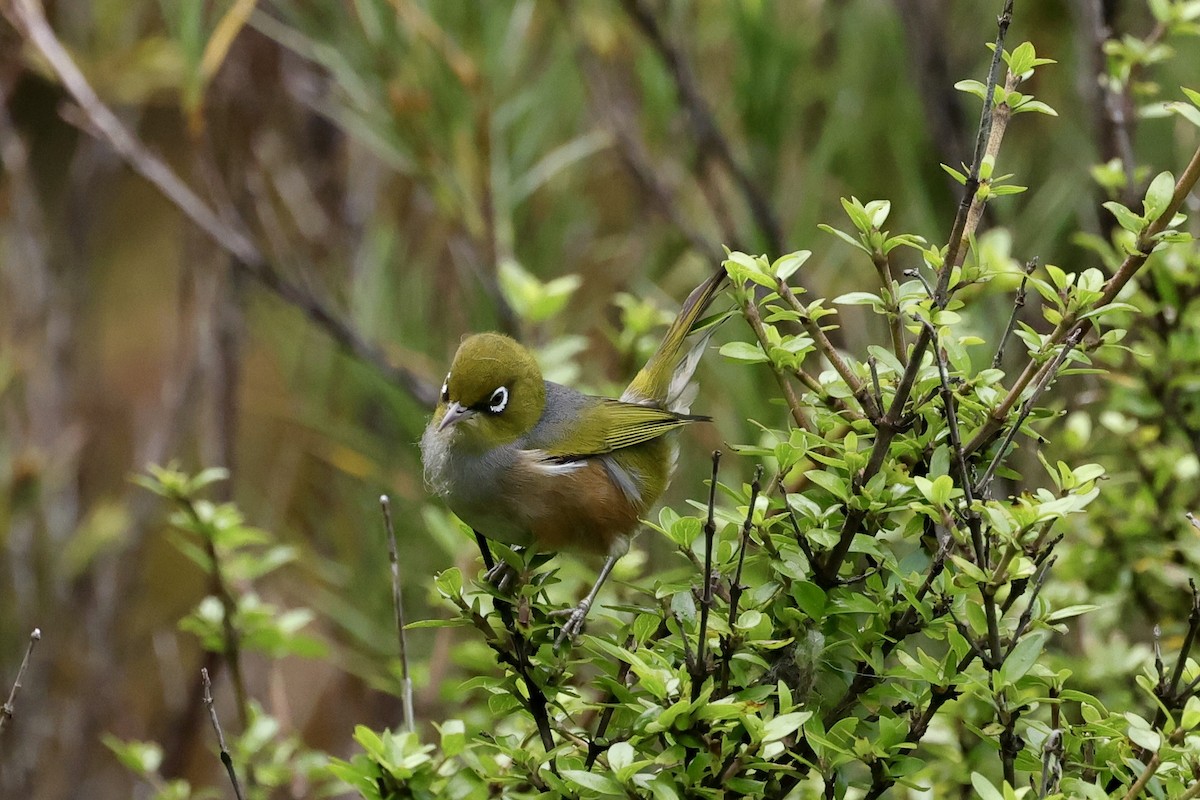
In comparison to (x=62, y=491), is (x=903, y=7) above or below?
above

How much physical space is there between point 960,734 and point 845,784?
0.60m

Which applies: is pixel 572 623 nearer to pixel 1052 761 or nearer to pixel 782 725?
pixel 782 725

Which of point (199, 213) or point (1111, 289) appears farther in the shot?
point (199, 213)

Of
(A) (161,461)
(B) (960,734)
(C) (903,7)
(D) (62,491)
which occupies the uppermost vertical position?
(C) (903,7)

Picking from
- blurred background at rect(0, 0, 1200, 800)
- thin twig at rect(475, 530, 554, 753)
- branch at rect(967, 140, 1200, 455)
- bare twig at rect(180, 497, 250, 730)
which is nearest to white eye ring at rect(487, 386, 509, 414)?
blurred background at rect(0, 0, 1200, 800)

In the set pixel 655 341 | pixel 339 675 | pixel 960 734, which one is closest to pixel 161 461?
pixel 339 675

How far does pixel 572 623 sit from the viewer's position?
5.49 feet

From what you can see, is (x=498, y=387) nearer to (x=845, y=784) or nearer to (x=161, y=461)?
(x=845, y=784)

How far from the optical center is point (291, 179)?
4.32m

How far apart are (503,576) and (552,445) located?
55 centimetres

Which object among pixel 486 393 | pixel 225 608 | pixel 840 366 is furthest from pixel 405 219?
pixel 840 366

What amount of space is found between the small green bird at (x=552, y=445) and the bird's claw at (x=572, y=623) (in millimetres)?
235

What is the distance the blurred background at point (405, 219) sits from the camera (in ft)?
10.1

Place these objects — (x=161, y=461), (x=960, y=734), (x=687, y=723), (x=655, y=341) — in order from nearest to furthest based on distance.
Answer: (x=687, y=723)
(x=960, y=734)
(x=655, y=341)
(x=161, y=461)
